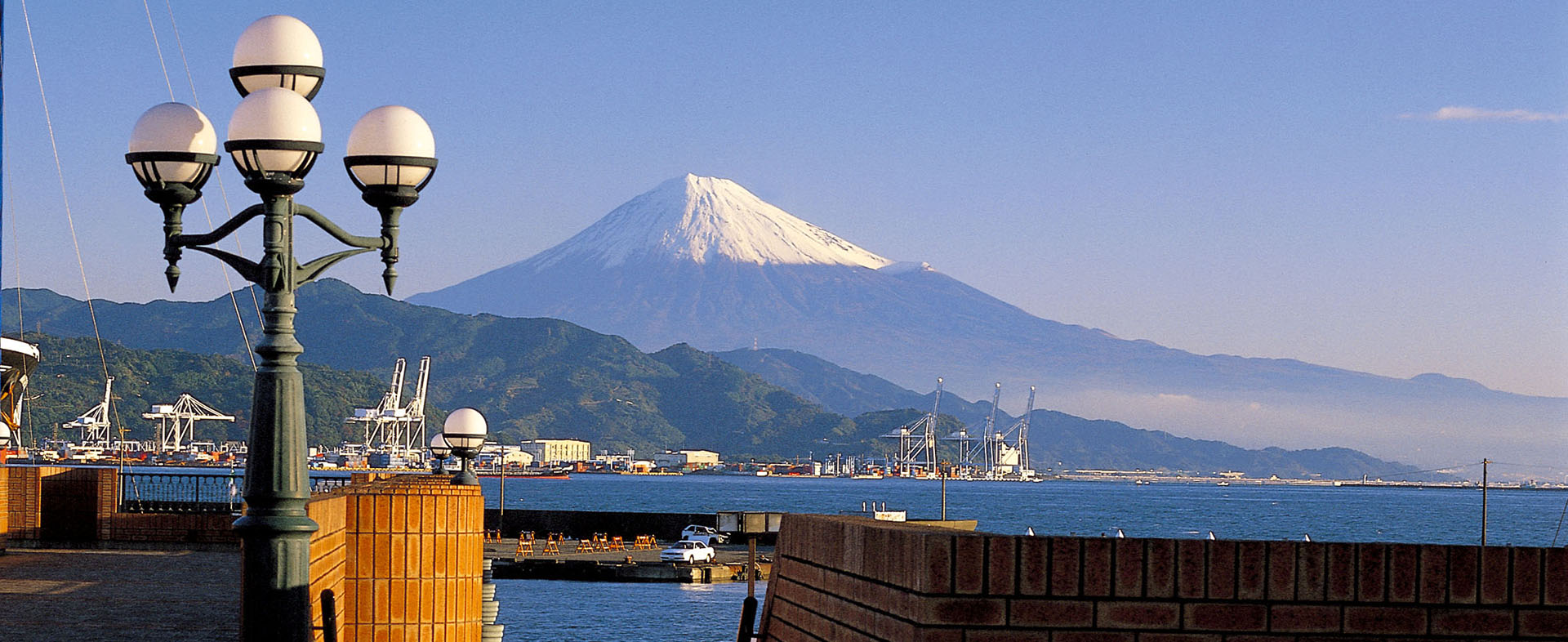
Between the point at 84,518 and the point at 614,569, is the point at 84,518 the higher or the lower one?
the higher one

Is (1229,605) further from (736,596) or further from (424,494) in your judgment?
(736,596)

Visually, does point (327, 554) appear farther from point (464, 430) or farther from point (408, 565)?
point (464, 430)

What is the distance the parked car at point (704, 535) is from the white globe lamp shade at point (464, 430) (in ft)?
152

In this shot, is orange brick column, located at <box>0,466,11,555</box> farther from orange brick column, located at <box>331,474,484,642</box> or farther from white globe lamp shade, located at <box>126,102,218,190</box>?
white globe lamp shade, located at <box>126,102,218,190</box>

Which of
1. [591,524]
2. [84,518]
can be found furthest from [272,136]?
[591,524]

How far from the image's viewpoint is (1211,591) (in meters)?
5.66

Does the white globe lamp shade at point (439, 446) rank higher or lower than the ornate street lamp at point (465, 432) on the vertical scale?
lower

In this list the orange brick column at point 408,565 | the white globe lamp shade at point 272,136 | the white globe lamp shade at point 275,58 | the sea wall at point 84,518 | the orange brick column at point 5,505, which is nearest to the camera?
the white globe lamp shade at point 272,136

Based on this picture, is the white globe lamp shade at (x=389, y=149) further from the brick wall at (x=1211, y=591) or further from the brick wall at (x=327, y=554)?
the brick wall at (x=1211, y=591)

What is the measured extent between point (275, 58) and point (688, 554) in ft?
183

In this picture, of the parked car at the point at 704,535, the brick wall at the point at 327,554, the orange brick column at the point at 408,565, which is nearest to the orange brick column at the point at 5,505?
the orange brick column at the point at 408,565

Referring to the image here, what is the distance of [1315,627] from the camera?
573cm

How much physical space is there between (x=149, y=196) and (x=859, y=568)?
187 inches

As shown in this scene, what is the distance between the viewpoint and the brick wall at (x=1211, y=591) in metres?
5.61
